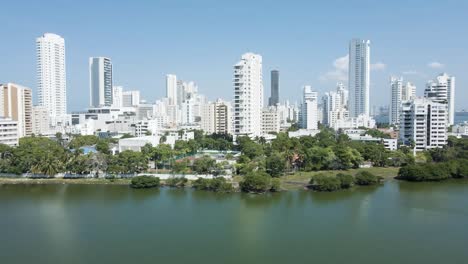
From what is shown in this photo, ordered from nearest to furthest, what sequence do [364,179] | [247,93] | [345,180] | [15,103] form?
[345,180], [364,179], [247,93], [15,103]

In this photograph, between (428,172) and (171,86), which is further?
(171,86)

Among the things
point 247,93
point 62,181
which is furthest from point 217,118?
point 62,181

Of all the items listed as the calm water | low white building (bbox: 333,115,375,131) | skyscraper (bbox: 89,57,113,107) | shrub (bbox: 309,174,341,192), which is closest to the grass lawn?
the calm water


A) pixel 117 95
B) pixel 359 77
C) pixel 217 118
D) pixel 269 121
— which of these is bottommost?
pixel 269 121

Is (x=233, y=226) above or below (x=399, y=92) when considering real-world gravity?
below

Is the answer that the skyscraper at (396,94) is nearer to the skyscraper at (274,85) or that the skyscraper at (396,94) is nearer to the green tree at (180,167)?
the skyscraper at (274,85)

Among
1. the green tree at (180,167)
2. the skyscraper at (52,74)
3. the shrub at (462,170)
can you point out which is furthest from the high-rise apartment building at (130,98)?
the shrub at (462,170)

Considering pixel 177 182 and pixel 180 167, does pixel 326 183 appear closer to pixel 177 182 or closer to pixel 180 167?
pixel 177 182
